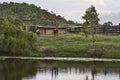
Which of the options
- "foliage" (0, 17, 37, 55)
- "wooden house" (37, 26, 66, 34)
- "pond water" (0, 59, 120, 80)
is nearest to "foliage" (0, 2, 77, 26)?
"wooden house" (37, 26, 66, 34)

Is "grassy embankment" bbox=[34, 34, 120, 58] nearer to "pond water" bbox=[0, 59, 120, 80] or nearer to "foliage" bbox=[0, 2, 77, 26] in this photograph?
"pond water" bbox=[0, 59, 120, 80]

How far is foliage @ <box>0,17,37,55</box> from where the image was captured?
68062mm

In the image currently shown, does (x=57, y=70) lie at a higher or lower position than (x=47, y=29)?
lower

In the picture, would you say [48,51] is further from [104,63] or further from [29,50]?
[104,63]

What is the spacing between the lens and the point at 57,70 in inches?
2170

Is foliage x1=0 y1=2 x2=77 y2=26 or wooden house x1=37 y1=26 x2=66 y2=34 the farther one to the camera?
foliage x1=0 y1=2 x2=77 y2=26

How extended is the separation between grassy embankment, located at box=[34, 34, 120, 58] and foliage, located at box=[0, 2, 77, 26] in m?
39.8

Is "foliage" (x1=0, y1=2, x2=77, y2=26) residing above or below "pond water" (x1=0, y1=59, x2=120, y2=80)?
above

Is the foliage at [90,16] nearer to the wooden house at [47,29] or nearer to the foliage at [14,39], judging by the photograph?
the wooden house at [47,29]

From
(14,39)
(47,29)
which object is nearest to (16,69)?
(14,39)

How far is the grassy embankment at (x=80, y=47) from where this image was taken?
230 feet

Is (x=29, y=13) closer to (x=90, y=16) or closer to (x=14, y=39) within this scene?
(x=90, y=16)

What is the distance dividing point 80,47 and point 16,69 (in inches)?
733

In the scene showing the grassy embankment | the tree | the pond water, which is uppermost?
the tree
